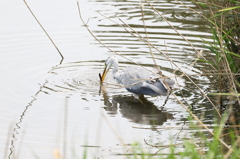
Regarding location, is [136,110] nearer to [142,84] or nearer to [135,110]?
[135,110]

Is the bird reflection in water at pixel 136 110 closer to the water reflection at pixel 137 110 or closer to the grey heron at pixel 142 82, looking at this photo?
the water reflection at pixel 137 110

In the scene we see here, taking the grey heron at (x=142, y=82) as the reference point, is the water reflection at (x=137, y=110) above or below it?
below

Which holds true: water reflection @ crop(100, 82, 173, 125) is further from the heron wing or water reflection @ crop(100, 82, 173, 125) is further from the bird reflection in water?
the heron wing

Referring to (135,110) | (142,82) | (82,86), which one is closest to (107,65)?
(82,86)

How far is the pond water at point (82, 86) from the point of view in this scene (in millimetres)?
6090

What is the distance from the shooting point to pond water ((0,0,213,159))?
6.09 meters

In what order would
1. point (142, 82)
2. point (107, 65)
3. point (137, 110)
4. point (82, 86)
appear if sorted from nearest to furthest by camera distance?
point (137, 110)
point (142, 82)
point (82, 86)
point (107, 65)

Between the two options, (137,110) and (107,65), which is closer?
(137,110)

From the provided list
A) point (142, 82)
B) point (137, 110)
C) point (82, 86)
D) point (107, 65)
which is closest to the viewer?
point (137, 110)

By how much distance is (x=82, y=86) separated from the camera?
8.30 metres

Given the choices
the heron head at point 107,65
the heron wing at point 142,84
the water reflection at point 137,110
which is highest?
the heron head at point 107,65

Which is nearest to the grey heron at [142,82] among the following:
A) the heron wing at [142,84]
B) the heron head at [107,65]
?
the heron wing at [142,84]

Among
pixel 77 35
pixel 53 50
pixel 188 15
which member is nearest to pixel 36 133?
pixel 53 50


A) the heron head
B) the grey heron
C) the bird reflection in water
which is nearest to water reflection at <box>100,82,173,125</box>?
the bird reflection in water
